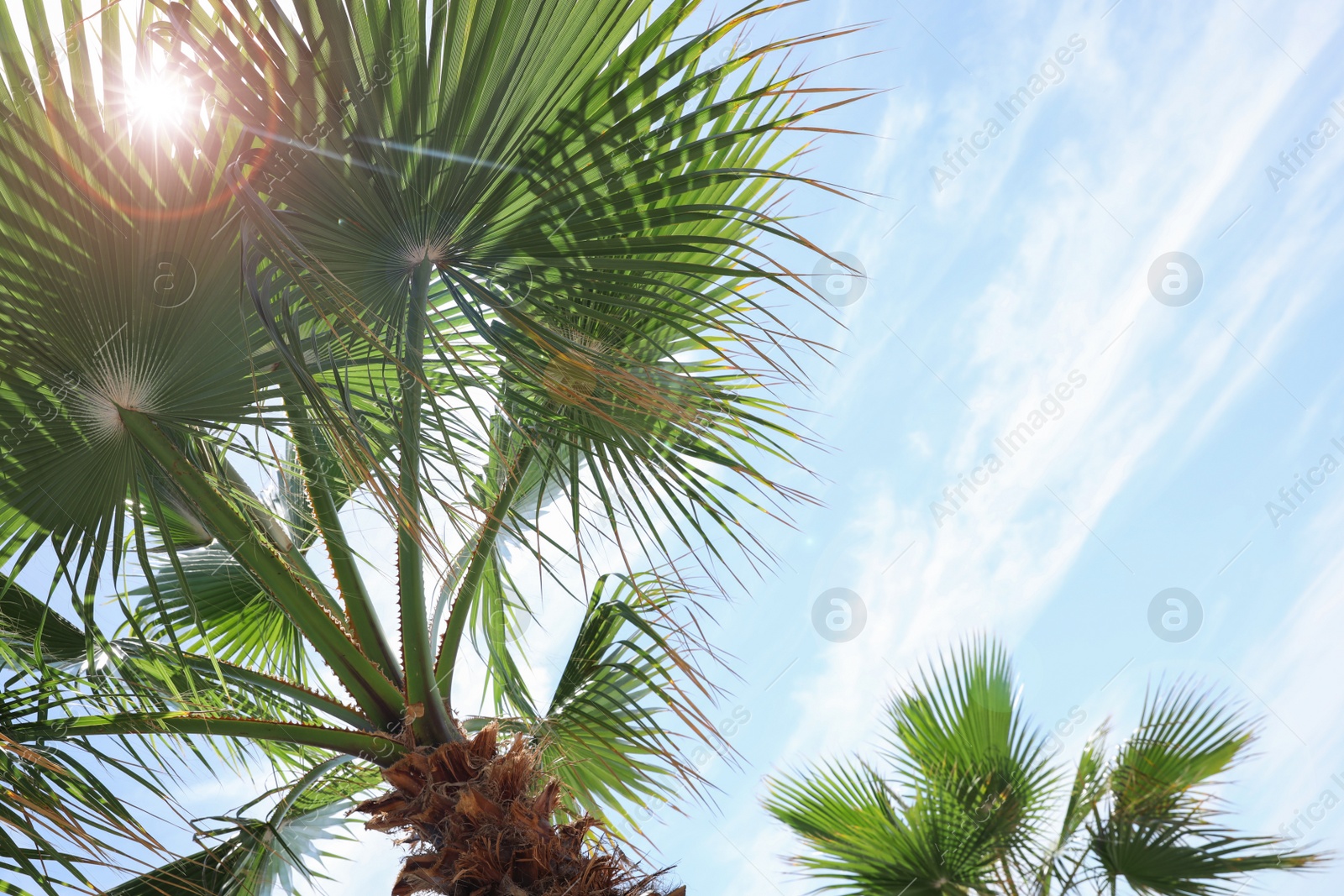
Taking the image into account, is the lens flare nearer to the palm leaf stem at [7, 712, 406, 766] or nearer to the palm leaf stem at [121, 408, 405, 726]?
the palm leaf stem at [121, 408, 405, 726]

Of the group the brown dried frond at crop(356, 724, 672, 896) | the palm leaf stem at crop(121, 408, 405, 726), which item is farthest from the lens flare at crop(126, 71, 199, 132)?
the brown dried frond at crop(356, 724, 672, 896)

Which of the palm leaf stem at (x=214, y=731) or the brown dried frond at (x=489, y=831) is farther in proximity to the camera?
the palm leaf stem at (x=214, y=731)

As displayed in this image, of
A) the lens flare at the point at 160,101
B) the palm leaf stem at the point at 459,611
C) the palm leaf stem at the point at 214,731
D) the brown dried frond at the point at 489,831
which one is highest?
the lens flare at the point at 160,101

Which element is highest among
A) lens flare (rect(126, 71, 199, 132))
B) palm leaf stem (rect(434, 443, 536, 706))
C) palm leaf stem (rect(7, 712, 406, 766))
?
lens flare (rect(126, 71, 199, 132))

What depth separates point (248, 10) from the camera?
1.87m

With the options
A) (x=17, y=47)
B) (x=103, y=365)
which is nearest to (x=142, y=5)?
(x=17, y=47)

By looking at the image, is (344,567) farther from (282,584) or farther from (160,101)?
(160,101)

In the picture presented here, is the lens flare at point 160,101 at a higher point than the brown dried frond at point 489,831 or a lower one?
higher

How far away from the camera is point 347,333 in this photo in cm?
270

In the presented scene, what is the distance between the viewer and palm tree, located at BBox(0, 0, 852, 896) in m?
2.00

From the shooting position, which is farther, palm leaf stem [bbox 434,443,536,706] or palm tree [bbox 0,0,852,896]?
palm leaf stem [bbox 434,443,536,706]

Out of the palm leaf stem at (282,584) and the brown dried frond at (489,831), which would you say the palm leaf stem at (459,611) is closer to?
the palm leaf stem at (282,584)

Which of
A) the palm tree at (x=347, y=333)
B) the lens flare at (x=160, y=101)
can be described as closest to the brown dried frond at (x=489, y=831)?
the palm tree at (x=347, y=333)

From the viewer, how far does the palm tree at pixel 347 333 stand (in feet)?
6.56
